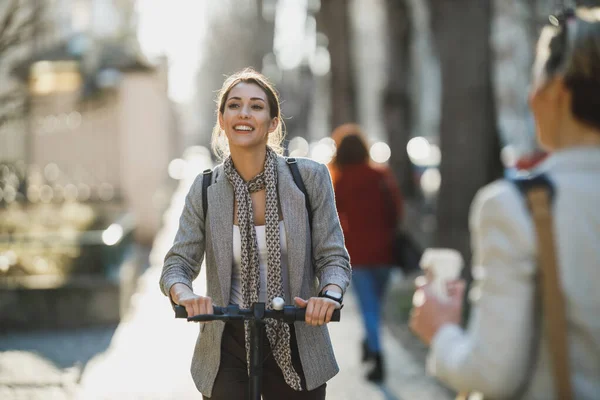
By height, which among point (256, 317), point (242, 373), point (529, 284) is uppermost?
point (529, 284)

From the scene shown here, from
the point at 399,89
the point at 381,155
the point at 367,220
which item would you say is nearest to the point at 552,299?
the point at 367,220

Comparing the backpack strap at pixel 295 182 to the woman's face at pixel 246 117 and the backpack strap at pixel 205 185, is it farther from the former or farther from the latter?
the woman's face at pixel 246 117

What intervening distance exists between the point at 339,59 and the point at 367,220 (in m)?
15.4

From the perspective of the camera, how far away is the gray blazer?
125 inches

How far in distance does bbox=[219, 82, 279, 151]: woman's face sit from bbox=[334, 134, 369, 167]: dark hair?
14.1ft

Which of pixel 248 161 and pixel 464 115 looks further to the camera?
pixel 464 115

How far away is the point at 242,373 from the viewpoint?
10.7 feet

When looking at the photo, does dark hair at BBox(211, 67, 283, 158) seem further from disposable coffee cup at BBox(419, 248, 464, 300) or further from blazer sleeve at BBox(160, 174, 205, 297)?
disposable coffee cup at BBox(419, 248, 464, 300)

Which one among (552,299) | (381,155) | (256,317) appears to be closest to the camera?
(552,299)

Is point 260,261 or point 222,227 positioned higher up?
point 222,227

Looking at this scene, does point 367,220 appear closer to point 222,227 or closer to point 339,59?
point 222,227

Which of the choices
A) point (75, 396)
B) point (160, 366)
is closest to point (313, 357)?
point (75, 396)

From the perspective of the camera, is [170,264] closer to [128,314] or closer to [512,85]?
[128,314]

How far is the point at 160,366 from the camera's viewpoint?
8.18m
